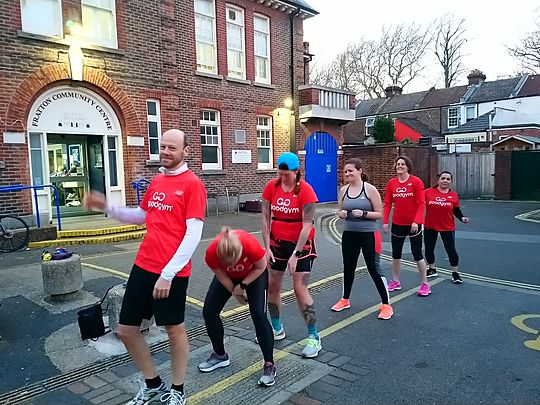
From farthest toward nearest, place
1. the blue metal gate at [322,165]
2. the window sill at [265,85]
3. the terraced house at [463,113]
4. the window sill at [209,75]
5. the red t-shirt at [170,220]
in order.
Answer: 1. the terraced house at [463,113]
2. the blue metal gate at [322,165]
3. the window sill at [265,85]
4. the window sill at [209,75]
5. the red t-shirt at [170,220]

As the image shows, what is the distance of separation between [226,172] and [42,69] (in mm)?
6465

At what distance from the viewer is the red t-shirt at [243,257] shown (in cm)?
328

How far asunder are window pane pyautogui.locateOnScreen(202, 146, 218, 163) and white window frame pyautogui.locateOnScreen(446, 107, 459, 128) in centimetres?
3109

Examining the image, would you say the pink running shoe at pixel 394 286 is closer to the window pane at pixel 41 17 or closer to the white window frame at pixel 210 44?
the window pane at pixel 41 17

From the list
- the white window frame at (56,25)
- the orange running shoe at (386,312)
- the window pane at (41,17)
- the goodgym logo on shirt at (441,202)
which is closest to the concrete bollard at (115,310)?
the orange running shoe at (386,312)

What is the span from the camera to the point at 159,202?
305 centimetres

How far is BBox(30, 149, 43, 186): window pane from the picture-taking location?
10.7 m

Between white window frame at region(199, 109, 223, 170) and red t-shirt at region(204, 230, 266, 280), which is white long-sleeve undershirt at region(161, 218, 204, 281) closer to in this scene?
red t-shirt at region(204, 230, 266, 280)

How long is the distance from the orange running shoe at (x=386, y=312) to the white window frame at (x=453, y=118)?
38567 millimetres

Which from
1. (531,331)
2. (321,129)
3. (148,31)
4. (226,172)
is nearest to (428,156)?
(321,129)

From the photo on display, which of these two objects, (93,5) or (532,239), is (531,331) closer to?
(532,239)

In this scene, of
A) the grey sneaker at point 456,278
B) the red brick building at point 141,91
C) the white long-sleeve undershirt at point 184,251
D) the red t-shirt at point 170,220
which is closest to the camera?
the white long-sleeve undershirt at point 184,251

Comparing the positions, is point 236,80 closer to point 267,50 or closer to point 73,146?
point 267,50

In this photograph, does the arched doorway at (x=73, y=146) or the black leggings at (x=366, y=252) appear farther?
the arched doorway at (x=73, y=146)
